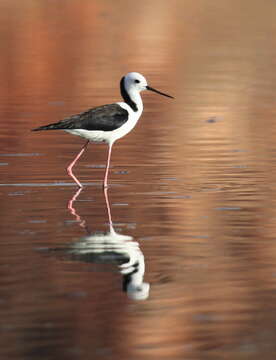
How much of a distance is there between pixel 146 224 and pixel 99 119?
308cm

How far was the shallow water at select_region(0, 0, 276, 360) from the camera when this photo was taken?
743 cm

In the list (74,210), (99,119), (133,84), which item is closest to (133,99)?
(133,84)

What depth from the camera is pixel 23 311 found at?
791cm

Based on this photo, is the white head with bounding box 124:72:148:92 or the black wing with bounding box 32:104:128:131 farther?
the white head with bounding box 124:72:148:92

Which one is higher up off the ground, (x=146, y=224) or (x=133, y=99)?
(x=146, y=224)

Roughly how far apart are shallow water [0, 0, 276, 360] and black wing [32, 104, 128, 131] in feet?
1.71

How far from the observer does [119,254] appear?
956 centimetres

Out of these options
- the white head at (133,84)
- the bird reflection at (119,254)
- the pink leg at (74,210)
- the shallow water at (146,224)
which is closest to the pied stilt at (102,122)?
the white head at (133,84)

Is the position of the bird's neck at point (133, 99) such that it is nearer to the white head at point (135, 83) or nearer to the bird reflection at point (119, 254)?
the white head at point (135, 83)

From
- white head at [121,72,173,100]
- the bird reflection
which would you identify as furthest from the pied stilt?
the bird reflection

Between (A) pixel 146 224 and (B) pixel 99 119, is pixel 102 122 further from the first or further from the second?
(A) pixel 146 224

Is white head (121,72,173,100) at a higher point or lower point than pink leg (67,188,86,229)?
lower

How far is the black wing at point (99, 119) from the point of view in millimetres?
13508

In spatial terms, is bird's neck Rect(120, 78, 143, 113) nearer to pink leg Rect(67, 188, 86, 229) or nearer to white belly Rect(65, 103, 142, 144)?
white belly Rect(65, 103, 142, 144)
